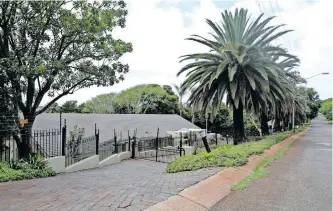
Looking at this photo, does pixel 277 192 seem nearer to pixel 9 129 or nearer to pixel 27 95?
pixel 9 129

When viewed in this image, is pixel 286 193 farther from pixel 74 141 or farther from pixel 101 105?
pixel 101 105

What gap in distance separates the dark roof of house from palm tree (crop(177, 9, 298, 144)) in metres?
10.3

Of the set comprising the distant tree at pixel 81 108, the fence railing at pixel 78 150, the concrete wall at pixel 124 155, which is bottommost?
the concrete wall at pixel 124 155

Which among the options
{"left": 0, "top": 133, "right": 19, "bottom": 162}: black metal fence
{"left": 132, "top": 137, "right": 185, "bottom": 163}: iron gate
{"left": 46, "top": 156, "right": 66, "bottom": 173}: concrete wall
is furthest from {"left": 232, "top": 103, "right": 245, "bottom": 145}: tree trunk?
{"left": 0, "top": 133, "right": 19, "bottom": 162}: black metal fence

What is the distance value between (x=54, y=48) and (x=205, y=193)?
9.70 metres

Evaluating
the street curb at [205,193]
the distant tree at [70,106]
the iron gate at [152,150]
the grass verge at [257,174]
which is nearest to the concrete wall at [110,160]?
the iron gate at [152,150]

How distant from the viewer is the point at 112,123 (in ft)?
95.7

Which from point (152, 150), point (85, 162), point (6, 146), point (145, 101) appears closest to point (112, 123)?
point (152, 150)

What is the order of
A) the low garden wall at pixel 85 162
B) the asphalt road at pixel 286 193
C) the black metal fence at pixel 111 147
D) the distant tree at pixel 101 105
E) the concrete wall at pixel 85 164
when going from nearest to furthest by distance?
the asphalt road at pixel 286 193
the low garden wall at pixel 85 162
the concrete wall at pixel 85 164
the black metal fence at pixel 111 147
the distant tree at pixel 101 105

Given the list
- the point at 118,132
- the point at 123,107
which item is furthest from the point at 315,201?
the point at 123,107

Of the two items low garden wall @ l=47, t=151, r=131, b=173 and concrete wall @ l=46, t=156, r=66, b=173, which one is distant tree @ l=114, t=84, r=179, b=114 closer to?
low garden wall @ l=47, t=151, r=131, b=173

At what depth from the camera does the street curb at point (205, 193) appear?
490 centimetres

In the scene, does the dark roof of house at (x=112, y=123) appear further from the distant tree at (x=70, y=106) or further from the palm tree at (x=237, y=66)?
the distant tree at (x=70, y=106)

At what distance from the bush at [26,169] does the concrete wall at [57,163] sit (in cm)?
37
